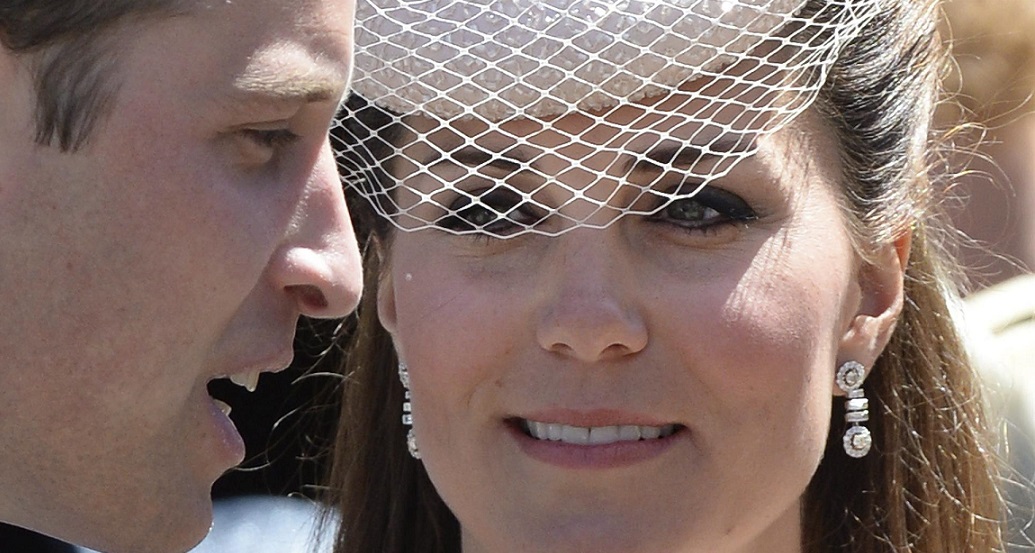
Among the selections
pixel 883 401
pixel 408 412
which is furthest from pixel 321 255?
pixel 883 401

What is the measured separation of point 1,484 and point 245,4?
59 cm

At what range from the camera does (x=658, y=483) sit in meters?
2.40

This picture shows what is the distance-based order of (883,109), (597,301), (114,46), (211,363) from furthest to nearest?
(883,109)
(597,301)
(211,363)
(114,46)

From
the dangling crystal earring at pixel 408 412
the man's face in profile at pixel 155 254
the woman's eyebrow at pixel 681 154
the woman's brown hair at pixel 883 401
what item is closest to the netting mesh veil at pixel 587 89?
the woman's eyebrow at pixel 681 154

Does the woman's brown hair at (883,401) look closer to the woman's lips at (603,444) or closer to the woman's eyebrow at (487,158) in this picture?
the woman's eyebrow at (487,158)

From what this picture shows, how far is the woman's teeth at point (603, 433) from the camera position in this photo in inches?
95.1

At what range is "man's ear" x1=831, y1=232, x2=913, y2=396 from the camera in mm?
2568

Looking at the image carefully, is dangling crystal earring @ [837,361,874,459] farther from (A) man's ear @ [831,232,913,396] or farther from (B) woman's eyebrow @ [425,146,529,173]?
(B) woman's eyebrow @ [425,146,529,173]

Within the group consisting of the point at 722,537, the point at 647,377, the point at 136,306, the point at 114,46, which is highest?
the point at 114,46

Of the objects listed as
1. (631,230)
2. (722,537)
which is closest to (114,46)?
(631,230)

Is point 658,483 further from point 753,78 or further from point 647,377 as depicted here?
point 753,78

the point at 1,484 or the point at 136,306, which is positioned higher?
the point at 136,306

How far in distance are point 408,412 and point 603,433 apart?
50 centimetres

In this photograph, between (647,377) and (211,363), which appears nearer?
(211,363)
